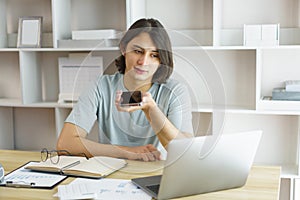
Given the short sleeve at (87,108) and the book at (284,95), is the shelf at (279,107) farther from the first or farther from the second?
the short sleeve at (87,108)

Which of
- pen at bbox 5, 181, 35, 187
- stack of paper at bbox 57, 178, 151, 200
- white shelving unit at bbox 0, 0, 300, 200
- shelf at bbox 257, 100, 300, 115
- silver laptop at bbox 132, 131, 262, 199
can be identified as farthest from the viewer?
white shelving unit at bbox 0, 0, 300, 200

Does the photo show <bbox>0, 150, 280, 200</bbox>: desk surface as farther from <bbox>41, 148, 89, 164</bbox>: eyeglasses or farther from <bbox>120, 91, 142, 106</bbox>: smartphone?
<bbox>120, 91, 142, 106</bbox>: smartphone

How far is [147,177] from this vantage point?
154 centimetres

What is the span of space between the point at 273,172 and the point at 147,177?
47cm

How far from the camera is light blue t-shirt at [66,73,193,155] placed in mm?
1537

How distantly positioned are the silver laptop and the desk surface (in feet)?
0.10

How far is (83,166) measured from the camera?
1.63 metres

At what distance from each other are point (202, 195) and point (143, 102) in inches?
14.5

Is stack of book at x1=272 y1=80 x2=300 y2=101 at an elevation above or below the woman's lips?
below

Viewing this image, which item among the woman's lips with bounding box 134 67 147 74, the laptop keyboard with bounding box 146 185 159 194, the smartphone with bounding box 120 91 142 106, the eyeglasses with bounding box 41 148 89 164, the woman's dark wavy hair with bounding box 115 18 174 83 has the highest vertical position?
the woman's dark wavy hair with bounding box 115 18 174 83

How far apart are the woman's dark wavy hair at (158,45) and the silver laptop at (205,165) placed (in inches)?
12.1

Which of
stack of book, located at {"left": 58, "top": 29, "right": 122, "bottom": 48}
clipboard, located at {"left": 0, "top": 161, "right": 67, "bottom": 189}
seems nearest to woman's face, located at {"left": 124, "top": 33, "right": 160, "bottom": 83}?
clipboard, located at {"left": 0, "top": 161, "right": 67, "bottom": 189}

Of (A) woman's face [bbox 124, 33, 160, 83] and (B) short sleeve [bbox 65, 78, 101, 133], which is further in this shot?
(B) short sleeve [bbox 65, 78, 101, 133]

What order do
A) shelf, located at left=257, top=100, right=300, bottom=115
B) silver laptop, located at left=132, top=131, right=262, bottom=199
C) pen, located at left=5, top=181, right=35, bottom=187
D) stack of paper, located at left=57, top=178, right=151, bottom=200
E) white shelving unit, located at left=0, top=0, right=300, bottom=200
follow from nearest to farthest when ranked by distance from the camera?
silver laptop, located at left=132, top=131, right=262, bottom=199 → stack of paper, located at left=57, top=178, right=151, bottom=200 → pen, located at left=5, top=181, right=35, bottom=187 → shelf, located at left=257, top=100, right=300, bottom=115 → white shelving unit, located at left=0, top=0, right=300, bottom=200
